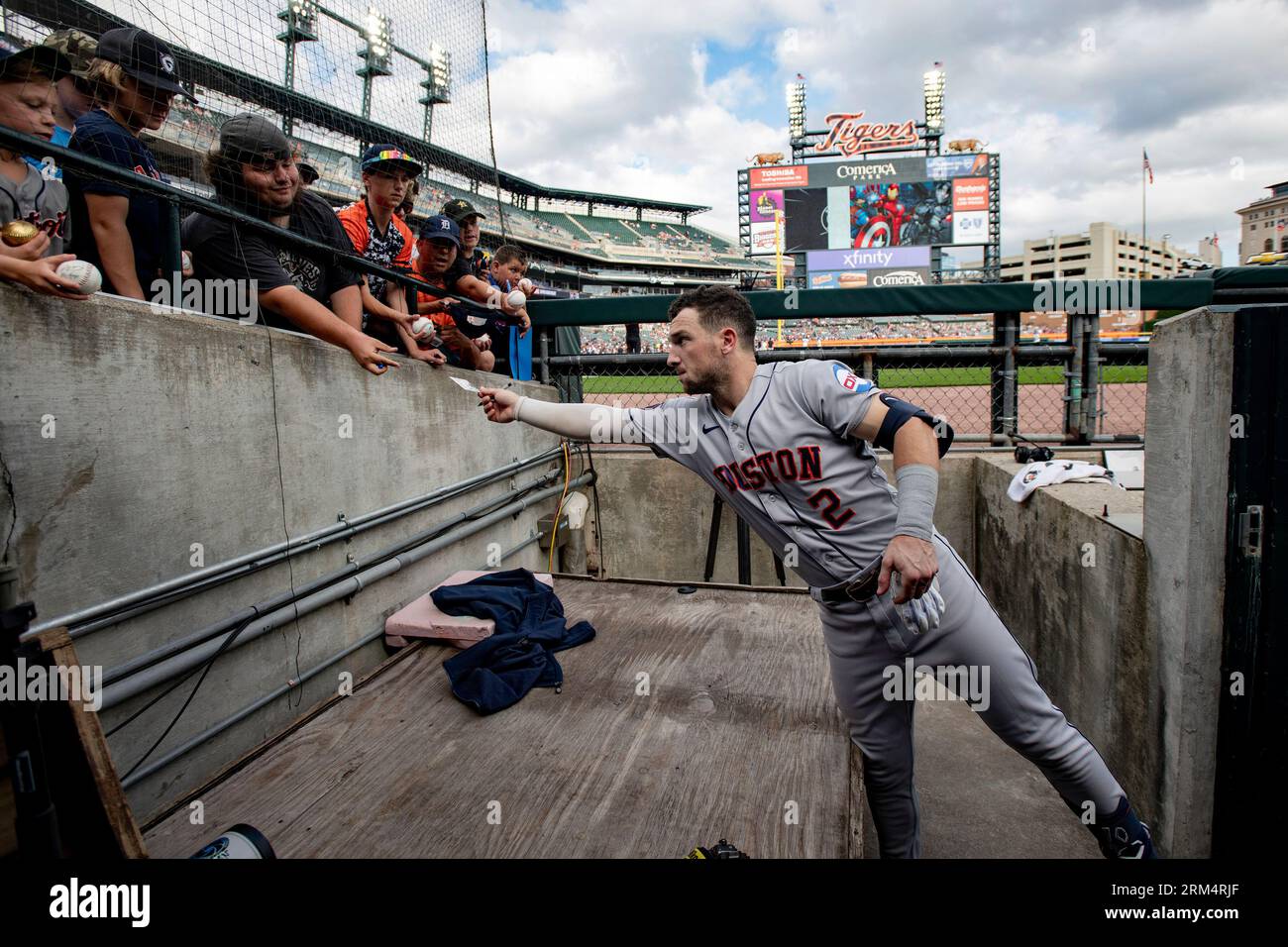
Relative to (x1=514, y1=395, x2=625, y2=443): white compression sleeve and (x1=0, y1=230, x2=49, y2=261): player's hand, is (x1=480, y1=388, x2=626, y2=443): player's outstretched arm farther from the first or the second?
(x1=0, y1=230, x2=49, y2=261): player's hand

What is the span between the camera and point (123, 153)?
277 cm

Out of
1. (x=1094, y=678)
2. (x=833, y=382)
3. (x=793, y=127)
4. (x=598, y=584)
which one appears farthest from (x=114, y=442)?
(x=793, y=127)

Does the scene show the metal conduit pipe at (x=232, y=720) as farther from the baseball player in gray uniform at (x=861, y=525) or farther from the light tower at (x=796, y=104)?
the light tower at (x=796, y=104)

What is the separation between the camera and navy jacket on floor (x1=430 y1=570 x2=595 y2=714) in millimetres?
3016

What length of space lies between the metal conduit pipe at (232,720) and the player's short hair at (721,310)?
2147 millimetres

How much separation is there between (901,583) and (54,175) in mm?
3488

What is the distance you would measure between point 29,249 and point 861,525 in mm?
2712

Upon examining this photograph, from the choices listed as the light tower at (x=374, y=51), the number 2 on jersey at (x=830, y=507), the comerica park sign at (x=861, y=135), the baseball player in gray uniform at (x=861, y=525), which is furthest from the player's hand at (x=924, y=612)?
the comerica park sign at (x=861, y=135)

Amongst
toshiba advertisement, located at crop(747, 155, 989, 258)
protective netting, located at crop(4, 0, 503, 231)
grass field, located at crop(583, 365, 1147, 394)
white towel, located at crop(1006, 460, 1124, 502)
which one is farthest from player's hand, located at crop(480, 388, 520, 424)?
toshiba advertisement, located at crop(747, 155, 989, 258)

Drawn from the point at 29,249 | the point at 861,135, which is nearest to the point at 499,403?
the point at 29,249

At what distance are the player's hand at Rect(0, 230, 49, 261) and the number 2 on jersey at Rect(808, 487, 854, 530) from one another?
251 cm
